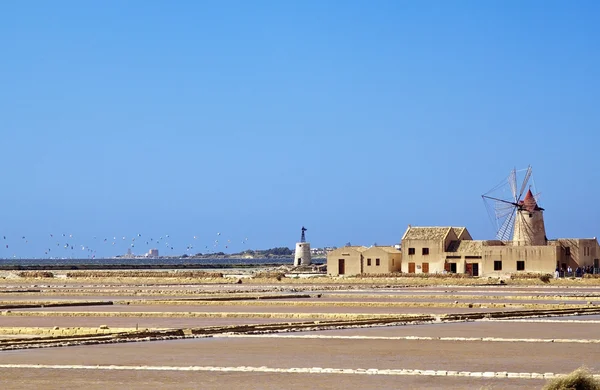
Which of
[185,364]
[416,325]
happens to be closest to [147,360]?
[185,364]

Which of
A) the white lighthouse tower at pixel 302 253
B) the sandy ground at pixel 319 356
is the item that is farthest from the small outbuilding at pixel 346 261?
the sandy ground at pixel 319 356

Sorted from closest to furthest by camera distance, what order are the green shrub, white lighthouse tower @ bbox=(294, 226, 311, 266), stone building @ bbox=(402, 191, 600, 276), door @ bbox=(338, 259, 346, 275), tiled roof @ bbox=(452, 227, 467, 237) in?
the green shrub, stone building @ bbox=(402, 191, 600, 276), tiled roof @ bbox=(452, 227, 467, 237), door @ bbox=(338, 259, 346, 275), white lighthouse tower @ bbox=(294, 226, 311, 266)

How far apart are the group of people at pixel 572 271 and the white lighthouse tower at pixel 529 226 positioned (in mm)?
3171

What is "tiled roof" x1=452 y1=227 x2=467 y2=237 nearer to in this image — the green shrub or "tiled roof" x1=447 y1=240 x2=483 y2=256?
"tiled roof" x1=447 y1=240 x2=483 y2=256

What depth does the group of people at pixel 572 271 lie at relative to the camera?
62.1 m

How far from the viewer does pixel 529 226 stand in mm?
67250

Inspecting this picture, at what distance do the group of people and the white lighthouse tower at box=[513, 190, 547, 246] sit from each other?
3171mm

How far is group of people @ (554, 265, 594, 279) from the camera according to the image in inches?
2444

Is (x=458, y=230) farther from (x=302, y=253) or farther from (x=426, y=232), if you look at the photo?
(x=302, y=253)

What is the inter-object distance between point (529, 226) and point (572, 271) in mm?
4675

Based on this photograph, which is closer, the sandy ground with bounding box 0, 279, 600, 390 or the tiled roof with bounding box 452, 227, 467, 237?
the sandy ground with bounding box 0, 279, 600, 390

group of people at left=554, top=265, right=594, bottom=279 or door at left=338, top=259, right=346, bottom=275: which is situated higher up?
door at left=338, top=259, right=346, bottom=275

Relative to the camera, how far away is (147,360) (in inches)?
661

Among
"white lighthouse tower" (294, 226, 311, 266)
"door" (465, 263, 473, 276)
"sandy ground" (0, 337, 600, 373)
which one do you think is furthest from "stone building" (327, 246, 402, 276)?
"sandy ground" (0, 337, 600, 373)
